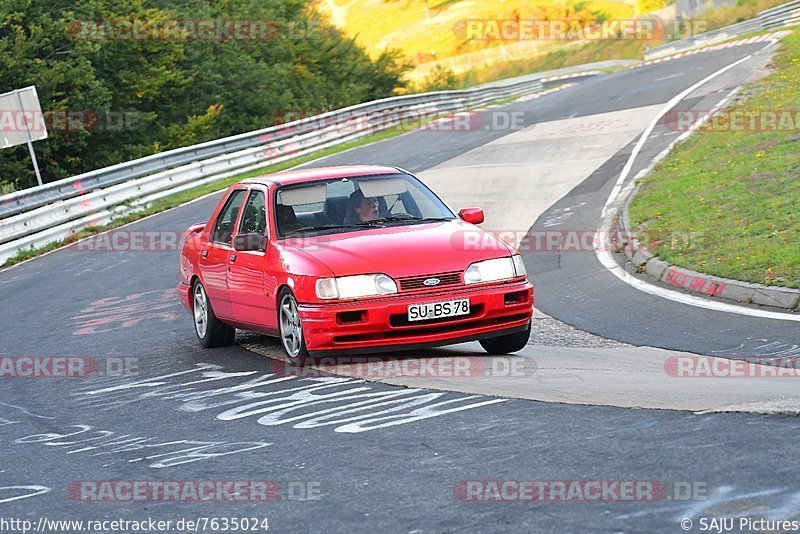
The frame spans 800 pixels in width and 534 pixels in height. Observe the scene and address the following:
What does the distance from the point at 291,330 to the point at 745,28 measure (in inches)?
1962

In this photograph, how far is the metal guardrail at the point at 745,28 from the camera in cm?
5047

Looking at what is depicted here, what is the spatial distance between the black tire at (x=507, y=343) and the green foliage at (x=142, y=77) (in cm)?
2036

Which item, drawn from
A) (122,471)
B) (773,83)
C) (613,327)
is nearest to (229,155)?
A: (773,83)

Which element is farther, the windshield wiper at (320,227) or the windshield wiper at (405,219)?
the windshield wiper at (405,219)

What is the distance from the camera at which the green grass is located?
1198cm

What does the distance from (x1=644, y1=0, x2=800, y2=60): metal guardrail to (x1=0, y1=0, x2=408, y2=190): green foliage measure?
56.8ft

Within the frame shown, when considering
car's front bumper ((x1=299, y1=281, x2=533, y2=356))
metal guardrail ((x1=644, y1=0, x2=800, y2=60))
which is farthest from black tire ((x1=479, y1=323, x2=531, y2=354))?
metal guardrail ((x1=644, y1=0, x2=800, y2=60))

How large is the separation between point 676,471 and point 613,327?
18.3ft

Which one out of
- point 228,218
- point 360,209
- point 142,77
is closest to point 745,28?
point 142,77

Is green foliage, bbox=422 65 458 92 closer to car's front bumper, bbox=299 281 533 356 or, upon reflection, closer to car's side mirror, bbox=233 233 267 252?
car's side mirror, bbox=233 233 267 252

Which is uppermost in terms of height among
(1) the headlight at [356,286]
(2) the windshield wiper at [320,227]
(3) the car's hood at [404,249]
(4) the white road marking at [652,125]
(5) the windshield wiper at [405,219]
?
(2) the windshield wiper at [320,227]

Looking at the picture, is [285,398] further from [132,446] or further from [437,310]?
[437,310]

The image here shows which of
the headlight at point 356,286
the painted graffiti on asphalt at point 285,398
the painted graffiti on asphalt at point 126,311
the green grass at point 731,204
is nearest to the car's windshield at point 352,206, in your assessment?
the headlight at point 356,286

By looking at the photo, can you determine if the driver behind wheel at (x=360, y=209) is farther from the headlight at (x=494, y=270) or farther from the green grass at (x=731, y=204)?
the green grass at (x=731, y=204)
